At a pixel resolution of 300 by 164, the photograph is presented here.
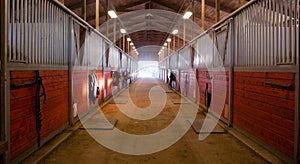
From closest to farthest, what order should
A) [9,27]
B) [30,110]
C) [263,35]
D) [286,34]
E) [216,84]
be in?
1. [9,27]
2. [286,34]
3. [30,110]
4. [263,35]
5. [216,84]

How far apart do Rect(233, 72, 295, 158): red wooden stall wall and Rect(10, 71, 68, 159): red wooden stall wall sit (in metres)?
2.89

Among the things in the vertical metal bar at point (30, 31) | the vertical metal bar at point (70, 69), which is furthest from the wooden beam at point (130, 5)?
the vertical metal bar at point (30, 31)

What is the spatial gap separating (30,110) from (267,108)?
293cm

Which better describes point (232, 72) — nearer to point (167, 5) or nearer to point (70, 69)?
point (70, 69)

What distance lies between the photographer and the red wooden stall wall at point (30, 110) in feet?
8.55

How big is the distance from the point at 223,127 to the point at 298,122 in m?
2.14

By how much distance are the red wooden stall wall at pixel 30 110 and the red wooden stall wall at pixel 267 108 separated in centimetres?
289

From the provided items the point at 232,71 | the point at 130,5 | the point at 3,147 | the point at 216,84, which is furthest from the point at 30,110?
the point at 130,5

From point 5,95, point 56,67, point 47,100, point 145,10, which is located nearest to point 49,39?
point 56,67

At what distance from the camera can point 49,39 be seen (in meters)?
3.58

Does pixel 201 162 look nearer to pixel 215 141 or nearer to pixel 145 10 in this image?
pixel 215 141

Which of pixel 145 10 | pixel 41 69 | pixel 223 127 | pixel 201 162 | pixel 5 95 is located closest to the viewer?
pixel 5 95

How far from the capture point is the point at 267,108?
125 inches

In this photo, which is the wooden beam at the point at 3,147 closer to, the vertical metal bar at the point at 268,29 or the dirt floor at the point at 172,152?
the dirt floor at the point at 172,152
